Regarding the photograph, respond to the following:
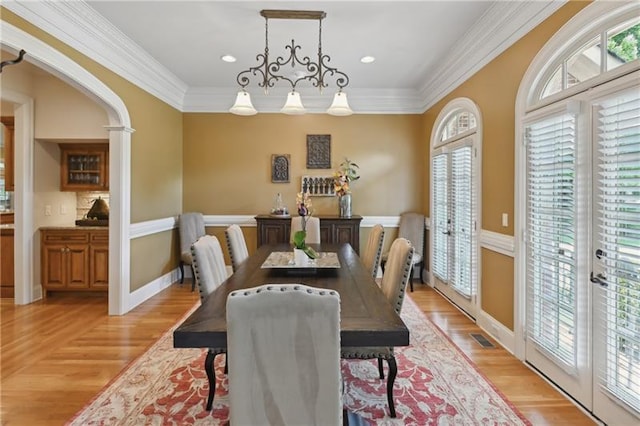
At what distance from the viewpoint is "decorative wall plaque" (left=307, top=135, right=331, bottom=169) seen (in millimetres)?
5496

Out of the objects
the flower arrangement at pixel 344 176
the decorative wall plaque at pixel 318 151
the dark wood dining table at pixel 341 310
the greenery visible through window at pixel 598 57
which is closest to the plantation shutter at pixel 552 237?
the greenery visible through window at pixel 598 57

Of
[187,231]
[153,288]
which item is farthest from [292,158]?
[153,288]

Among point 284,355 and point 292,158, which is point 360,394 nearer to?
point 284,355

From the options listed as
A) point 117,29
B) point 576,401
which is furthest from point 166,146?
point 576,401

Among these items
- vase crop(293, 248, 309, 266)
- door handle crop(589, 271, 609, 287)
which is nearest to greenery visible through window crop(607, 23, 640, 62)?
door handle crop(589, 271, 609, 287)

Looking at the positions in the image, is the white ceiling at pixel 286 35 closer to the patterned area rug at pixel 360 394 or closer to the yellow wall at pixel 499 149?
the yellow wall at pixel 499 149

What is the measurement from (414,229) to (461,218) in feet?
4.08

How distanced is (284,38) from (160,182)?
2680 mm

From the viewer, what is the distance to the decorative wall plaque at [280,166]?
551 centimetres

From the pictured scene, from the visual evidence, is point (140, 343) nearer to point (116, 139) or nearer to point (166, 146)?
point (116, 139)

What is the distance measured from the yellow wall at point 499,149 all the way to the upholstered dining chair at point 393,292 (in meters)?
1.30

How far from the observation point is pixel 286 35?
139 inches

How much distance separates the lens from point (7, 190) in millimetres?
4648

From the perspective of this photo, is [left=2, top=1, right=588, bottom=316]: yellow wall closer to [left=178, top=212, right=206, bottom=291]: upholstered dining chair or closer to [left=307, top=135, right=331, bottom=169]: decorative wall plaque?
[left=307, top=135, right=331, bottom=169]: decorative wall plaque
